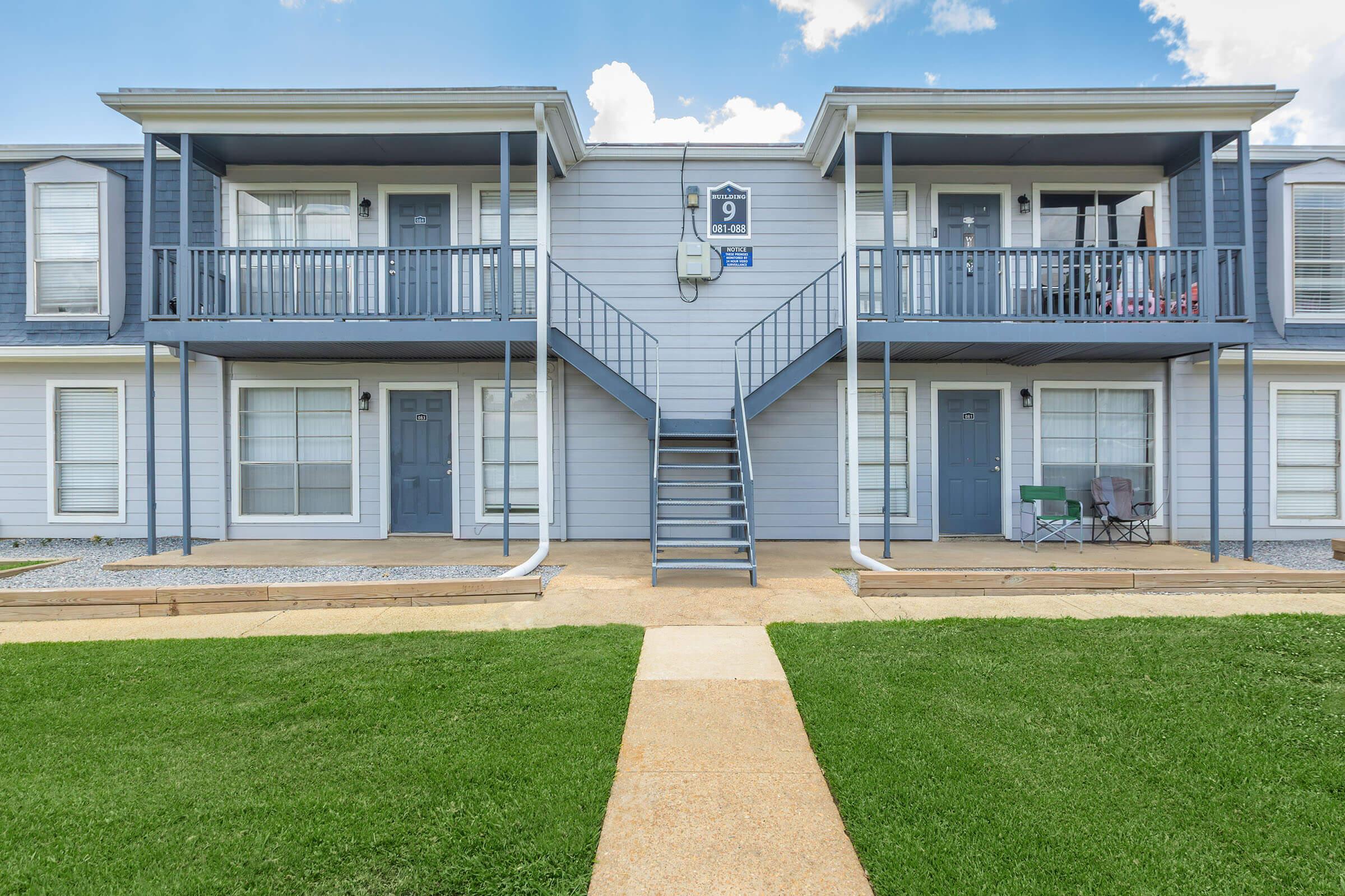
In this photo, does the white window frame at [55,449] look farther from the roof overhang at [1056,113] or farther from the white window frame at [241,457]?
the roof overhang at [1056,113]

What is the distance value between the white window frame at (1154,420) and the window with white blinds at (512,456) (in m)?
6.76

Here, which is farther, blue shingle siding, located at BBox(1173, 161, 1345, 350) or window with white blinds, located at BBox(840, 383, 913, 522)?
window with white blinds, located at BBox(840, 383, 913, 522)

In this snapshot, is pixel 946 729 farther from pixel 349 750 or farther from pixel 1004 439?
pixel 1004 439

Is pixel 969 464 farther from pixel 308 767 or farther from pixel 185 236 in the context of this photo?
pixel 185 236

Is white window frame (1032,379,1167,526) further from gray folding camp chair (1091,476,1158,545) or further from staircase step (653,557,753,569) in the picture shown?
staircase step (653,557,753,569)

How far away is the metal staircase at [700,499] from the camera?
248 inches

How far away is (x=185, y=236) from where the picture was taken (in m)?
7.52

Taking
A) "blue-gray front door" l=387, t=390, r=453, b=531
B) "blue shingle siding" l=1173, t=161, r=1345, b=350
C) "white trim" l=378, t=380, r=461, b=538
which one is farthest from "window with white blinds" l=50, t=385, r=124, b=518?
"blue shingle siding" l=1173, t=161, r=1345, b=350

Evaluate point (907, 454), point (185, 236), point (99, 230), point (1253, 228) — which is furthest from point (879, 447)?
point (99, 230)

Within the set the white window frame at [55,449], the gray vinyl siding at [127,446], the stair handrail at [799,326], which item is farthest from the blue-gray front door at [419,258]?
the white window frame at [55,449]

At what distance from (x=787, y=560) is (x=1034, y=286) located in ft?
15.3

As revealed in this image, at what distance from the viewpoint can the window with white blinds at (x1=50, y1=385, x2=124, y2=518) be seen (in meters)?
8.92

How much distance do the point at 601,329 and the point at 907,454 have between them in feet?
14.6

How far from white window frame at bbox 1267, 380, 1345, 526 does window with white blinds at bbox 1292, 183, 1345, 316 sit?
96 cm
